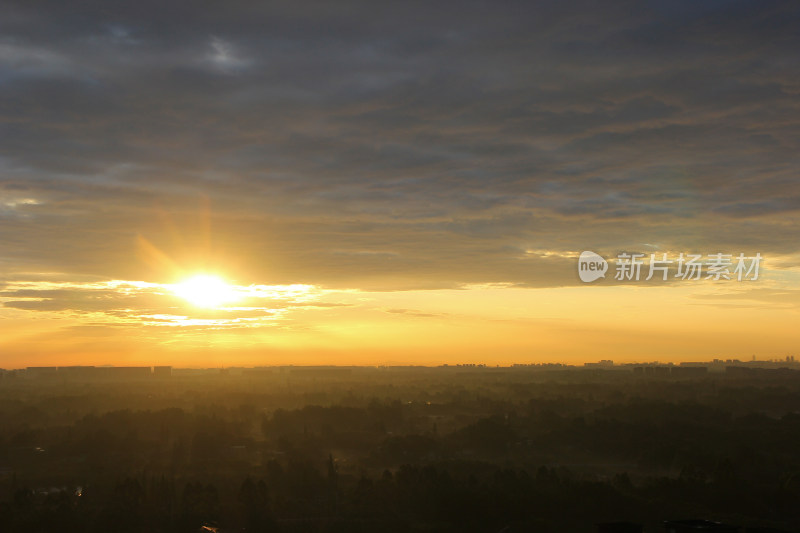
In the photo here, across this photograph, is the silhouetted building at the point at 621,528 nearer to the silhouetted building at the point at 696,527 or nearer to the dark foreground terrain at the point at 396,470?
the silhouetted building at the point at 696,527

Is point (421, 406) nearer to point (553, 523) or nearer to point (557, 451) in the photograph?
point (557, 451)

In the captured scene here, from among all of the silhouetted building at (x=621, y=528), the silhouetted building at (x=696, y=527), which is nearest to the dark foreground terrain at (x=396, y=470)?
the silhouetted building at (x=696, y=527)

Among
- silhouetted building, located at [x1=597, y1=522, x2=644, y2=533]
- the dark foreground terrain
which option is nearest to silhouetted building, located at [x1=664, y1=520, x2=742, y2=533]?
silhouetted building, located at [x1=597, y1=522, x2=644, y2=533]

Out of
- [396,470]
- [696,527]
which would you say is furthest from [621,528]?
[396,470]

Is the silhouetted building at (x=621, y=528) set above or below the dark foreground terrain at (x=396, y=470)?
above

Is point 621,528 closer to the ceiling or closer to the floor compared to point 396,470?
closer to the ceiling

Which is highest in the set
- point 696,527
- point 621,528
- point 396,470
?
point 696,527

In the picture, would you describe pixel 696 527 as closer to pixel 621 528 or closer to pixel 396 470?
pixel 621 528

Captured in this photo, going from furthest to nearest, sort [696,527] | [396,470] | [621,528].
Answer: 1. [396,470]
2. [621,528]
3. [696,527]

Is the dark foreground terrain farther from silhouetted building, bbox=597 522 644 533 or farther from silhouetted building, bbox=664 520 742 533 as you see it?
silhouetted building, bbox=597 522 644 533
